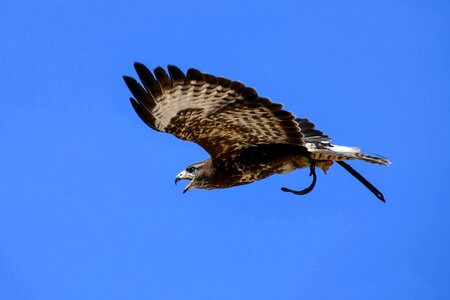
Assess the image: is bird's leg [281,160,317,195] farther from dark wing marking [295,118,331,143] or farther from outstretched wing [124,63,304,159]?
outstretched wing [124,63,304,159]

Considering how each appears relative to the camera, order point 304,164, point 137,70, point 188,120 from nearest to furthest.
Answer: point 137,70
point 188,120
point 304,164

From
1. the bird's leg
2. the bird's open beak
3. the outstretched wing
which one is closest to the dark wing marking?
the bird's leg

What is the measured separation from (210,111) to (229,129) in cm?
39

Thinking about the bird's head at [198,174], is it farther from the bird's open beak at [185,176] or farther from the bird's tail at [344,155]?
the bird's tail at [344,155]

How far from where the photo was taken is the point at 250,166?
9.27 m

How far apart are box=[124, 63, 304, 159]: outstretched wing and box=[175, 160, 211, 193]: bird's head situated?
309mm

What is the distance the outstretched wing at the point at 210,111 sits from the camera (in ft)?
26.8

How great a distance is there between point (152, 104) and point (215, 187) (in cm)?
149

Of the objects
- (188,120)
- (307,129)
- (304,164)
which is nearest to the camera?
(188,120)

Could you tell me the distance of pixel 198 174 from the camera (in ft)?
31.1

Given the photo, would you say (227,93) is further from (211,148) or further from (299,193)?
(299,193)

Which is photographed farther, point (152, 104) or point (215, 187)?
point (215, 187)

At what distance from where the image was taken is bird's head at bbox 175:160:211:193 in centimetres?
942

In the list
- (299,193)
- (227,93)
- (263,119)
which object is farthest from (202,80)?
(299,193)
